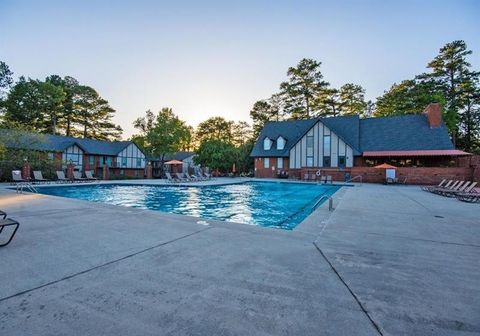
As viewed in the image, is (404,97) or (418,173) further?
(404,97)

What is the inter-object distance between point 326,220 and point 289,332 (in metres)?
5.15

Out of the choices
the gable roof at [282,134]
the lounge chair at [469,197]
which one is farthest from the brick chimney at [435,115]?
the lounge chair at [469,197]

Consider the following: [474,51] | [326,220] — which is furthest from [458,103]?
[326,220]

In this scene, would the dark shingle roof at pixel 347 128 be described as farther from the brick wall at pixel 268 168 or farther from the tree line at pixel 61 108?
the tree line at pixel 61 108

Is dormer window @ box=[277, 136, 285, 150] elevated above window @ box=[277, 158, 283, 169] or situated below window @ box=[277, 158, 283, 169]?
above

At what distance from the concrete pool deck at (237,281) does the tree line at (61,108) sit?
4403cm

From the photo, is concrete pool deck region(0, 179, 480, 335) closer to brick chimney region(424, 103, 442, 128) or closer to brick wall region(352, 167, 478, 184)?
brick wall region(352, 167, 478, 184)

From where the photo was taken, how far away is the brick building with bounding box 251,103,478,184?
81.9 ft

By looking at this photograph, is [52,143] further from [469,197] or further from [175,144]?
[469,197]

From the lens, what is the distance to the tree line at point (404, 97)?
34.8 meters

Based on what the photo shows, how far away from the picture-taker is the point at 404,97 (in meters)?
37.1

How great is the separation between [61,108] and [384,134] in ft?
172

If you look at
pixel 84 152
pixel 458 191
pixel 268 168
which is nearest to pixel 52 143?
pixel 84 152

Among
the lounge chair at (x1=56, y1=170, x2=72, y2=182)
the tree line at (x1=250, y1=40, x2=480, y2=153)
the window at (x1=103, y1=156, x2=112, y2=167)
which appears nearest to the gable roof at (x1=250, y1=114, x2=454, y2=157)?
the tree line at (x1=250, y1=40, x2=480, y2=153)
